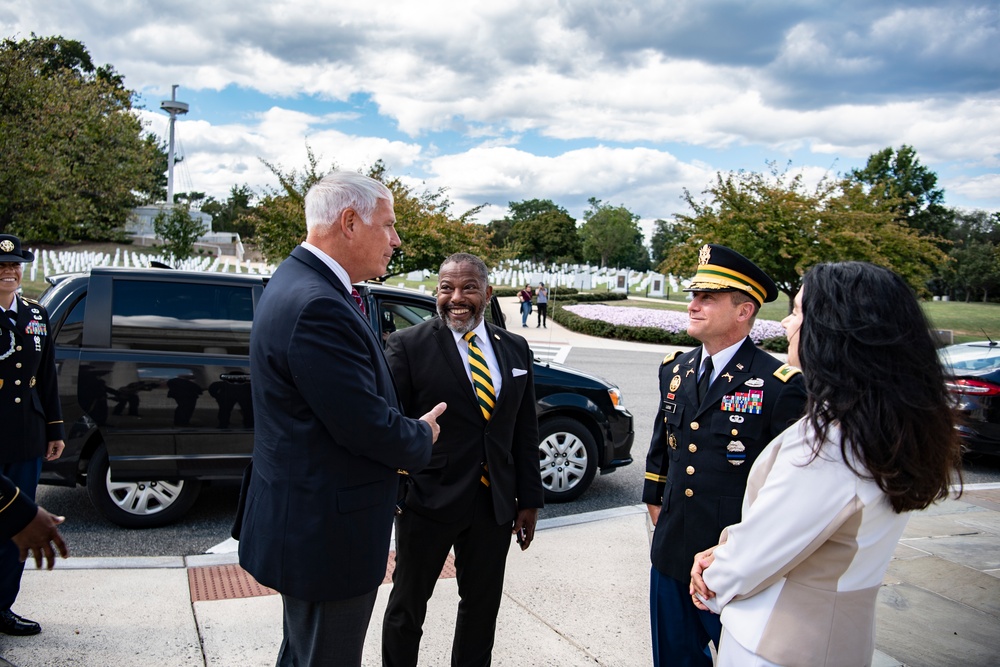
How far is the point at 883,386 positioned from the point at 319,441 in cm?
155

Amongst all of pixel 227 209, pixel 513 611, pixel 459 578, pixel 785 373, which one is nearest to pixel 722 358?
pixel 785 373

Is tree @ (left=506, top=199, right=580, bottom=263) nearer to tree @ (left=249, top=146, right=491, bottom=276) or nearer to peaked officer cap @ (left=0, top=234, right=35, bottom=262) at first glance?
tree @ (left=249, top=146, right=491, bottom=276)

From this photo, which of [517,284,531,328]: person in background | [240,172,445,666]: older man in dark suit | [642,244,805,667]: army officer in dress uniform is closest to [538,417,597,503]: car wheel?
[642,244,805,667]: army officer in dress uniform

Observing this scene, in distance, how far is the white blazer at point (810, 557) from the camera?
1.78 meters

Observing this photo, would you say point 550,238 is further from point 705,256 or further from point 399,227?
point 705,256

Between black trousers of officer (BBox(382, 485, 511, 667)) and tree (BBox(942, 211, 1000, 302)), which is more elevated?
tree (BBox(942, 211, 1000, 302))

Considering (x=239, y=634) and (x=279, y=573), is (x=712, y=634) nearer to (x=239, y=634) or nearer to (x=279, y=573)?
(x=279, y=573)

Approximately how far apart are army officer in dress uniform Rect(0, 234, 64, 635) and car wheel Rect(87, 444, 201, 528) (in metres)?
1.44

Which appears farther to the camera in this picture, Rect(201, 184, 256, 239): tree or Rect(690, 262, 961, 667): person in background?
Rect(201, 184, 256, 239): tree

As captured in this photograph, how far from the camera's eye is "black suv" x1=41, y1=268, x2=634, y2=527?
5.30 meters

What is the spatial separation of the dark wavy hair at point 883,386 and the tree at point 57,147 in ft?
70.1

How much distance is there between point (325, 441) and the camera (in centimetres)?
227

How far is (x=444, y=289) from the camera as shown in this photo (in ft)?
11.0

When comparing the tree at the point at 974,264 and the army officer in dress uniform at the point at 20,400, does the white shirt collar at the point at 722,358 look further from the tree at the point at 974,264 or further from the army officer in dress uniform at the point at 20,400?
the tree at the point at 974,264
